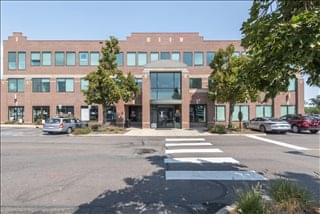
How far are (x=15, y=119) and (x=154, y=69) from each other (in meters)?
22.2

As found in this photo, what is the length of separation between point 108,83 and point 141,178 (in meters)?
21.7

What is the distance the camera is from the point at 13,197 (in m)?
8.07

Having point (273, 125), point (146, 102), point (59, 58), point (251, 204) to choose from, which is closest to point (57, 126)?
point (146, 102)

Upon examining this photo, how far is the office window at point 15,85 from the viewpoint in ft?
154

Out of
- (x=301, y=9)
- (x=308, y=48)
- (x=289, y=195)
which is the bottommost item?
(x=289, y=195)

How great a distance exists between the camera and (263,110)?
4469cm

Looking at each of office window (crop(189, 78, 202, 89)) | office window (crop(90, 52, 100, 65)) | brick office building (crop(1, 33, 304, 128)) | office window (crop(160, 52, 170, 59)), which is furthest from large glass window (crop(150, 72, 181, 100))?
office window (crop(90, 52, 100, 65))

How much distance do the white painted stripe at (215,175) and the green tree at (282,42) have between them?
Answer: 5526 millimetres

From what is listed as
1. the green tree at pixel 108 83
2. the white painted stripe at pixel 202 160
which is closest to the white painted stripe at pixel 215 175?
the white painted stripe at pixel 202 160

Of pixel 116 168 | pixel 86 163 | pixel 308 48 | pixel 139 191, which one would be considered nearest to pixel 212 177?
pixel 139 191

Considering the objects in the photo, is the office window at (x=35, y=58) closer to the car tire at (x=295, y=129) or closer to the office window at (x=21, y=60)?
the office window at (x=21, y=60)

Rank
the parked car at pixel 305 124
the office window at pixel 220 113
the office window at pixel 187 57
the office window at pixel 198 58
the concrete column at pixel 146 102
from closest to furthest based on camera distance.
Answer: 1. the parked car at pixel 305 124
2. the concrete column at pixel 146 102
3. the office window at pixel 220 113
4. the office window at pixel 198 58
5. the office window at pixel 187 57

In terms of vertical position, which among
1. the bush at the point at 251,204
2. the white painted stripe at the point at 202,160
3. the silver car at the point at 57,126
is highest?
the silver car at the point at 57,126

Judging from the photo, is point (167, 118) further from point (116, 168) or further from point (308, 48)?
point (308, 48)
